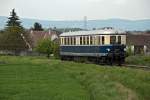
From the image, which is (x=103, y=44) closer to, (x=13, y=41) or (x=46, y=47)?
(x=46, y=47)

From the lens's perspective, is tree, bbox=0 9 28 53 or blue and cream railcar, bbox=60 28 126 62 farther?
tree, bbox=0 9 28 53

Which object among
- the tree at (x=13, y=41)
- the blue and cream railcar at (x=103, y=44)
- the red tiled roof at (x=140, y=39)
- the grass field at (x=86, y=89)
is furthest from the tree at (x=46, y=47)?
the grass field at (x=86, y=89)

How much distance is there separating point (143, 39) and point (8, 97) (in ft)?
305

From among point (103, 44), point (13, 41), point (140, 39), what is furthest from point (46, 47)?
point (103, 44)

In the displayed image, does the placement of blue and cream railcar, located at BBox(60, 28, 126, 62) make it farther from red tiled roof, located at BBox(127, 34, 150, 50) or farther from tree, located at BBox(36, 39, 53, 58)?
red tiled roof, located at BBox(127, 34, 150, 50)

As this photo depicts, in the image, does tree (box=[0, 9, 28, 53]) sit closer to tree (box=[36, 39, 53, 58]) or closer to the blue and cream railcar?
tree (box=[36, 39, 53, 58])

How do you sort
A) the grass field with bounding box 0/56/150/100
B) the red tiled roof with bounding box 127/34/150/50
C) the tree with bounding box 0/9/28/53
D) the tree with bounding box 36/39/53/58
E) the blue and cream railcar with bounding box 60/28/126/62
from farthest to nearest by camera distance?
the red tiled roof with bounding box 127/34/150/50 < the tree with bounding box 0/9/28/53 < the tree with bounding box 36/39/53/58 < the blue and cream railcar with bounding box 60/28/126/62 < the grass field with bounding box 0/56/150/100

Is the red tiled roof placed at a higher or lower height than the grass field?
lower

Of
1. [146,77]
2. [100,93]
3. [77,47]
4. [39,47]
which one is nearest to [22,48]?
[39,47]

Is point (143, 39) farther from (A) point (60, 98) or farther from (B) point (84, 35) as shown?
(A) point (60, 98)

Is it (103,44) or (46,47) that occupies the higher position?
(103,44)

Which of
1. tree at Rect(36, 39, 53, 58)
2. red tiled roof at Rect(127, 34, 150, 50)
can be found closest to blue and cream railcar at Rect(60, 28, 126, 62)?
tree at Rect(36, 39, 53, 58)

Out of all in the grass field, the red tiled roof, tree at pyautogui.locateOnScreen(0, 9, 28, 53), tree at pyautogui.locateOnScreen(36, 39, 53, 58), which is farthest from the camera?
the red tiled roof

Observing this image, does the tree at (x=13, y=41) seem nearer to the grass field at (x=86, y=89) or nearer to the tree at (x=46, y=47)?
the tree at (x=46, y=47)
